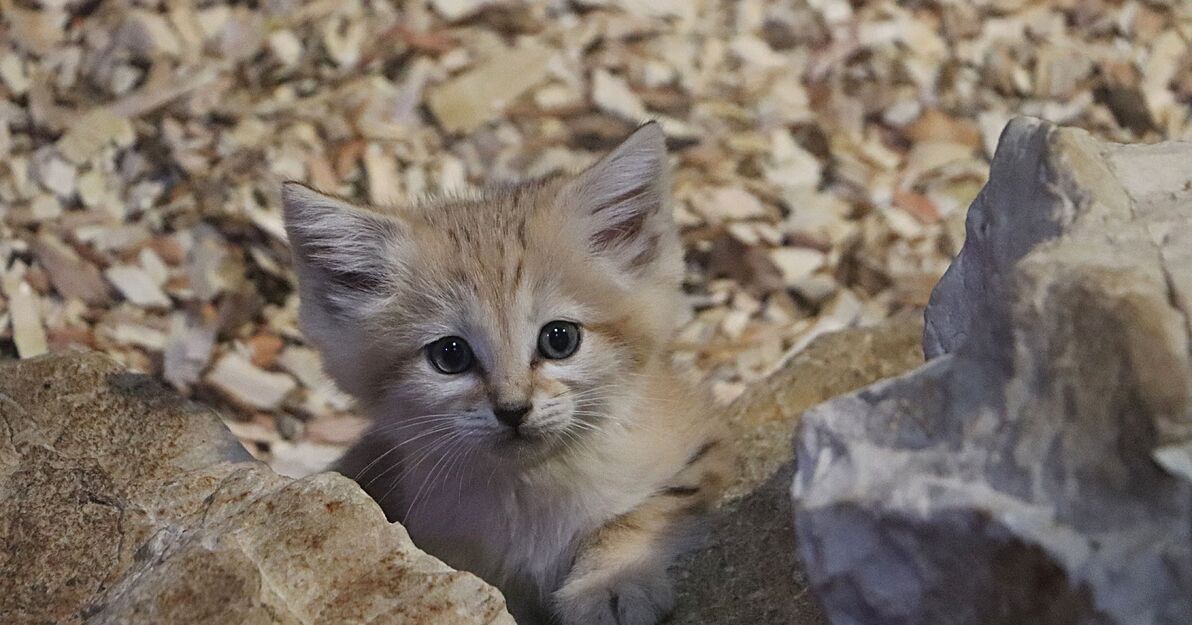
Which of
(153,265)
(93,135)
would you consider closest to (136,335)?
(153,265)

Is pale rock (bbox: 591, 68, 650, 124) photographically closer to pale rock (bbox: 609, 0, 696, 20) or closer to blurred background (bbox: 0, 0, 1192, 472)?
blurred background (bbox: 0, 0, 1192, 472)

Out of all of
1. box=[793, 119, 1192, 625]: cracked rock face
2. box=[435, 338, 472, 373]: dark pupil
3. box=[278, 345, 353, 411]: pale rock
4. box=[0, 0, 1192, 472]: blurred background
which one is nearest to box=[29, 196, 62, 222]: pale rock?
box=[0, 0, 1192, 472]: blurred background

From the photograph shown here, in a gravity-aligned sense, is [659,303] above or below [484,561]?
above

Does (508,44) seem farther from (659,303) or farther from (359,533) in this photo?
(359,533)

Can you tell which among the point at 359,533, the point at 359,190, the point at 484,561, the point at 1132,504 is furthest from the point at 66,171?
the point at 1132,504

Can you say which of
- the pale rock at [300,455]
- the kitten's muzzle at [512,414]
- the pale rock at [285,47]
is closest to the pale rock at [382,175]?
the pale rock at [285,47]

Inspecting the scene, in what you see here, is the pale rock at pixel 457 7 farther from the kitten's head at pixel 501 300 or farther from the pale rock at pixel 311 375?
the kitten's head at pixel 501 300
